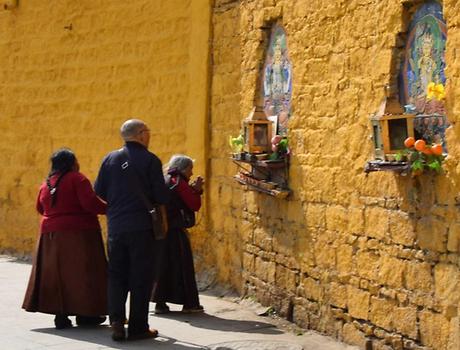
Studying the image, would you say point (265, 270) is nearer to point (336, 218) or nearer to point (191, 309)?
point (191, 309)

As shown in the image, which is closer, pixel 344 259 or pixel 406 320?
pixel 406 320

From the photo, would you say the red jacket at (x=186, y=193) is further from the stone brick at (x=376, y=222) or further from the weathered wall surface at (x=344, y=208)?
the stone brick at (x=376, y=222)

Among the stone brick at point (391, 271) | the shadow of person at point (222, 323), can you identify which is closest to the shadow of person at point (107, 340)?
the shadow of person at point (222, 323)

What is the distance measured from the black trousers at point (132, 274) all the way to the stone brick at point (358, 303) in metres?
1.53

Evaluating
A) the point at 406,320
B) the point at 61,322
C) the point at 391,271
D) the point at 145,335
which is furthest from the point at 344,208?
the point at 61,322

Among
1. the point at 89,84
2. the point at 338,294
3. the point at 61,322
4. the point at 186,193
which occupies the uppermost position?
the point at 89,84

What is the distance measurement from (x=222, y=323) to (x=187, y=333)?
56 cm

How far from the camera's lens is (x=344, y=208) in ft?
24.9

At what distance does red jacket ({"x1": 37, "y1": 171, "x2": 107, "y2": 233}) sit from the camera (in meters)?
8.08

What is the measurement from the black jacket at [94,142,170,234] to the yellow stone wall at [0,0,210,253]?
9.79ft

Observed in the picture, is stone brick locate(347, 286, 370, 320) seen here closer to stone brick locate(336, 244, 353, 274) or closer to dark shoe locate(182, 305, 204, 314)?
stone brick locate(336, 244, 353, 274)

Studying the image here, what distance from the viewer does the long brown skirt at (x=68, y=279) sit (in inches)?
322

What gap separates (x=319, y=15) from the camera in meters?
8.00

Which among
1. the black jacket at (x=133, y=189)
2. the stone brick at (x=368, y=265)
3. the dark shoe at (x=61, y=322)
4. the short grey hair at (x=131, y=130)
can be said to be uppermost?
the short grey hair at (x=131, y=130)
